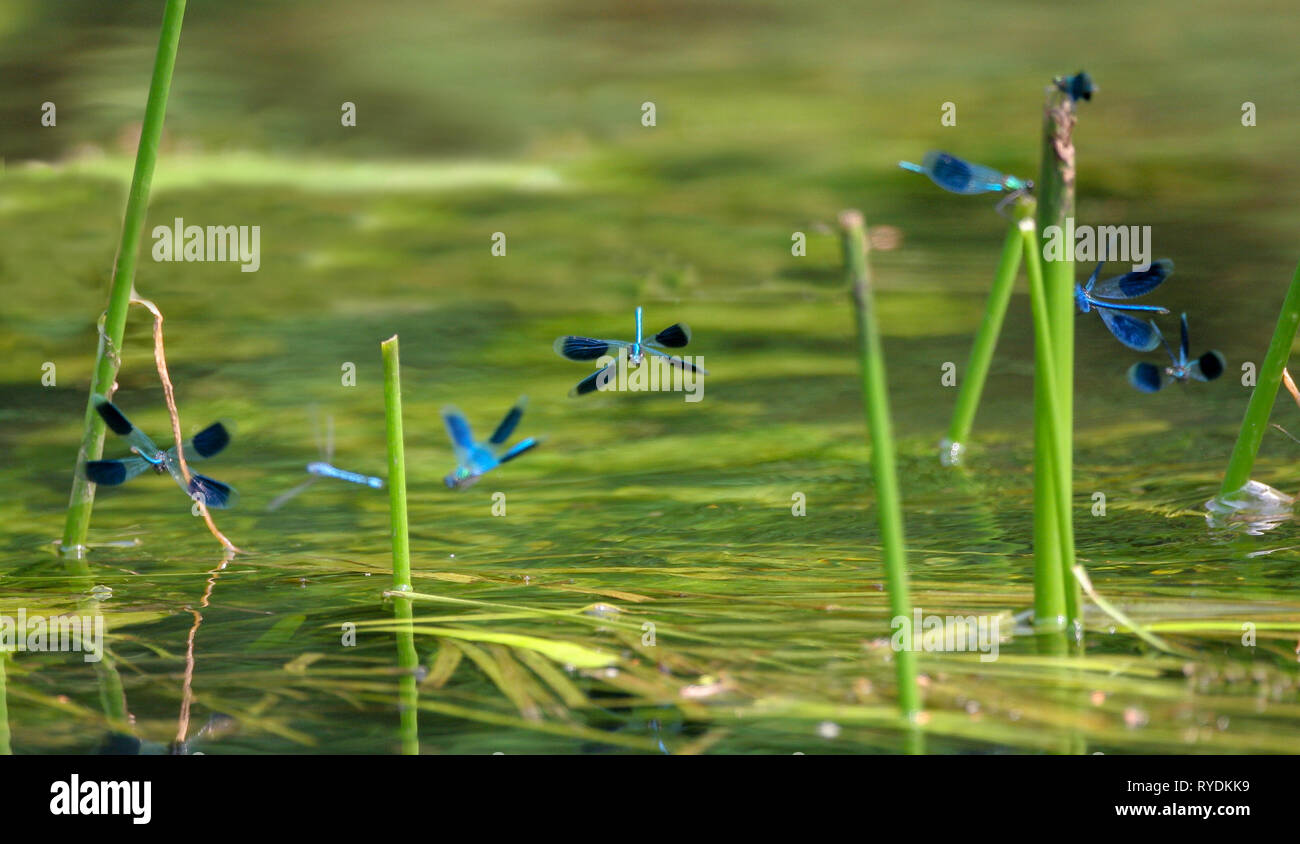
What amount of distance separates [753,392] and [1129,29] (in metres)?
2.87

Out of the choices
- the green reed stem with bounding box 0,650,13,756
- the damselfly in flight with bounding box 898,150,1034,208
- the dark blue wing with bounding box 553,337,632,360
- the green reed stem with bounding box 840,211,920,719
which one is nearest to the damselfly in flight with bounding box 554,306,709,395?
the dark blue wing with bounding box 553,337,632,360

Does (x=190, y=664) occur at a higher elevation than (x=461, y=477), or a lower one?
lower

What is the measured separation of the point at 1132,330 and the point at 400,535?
76cm

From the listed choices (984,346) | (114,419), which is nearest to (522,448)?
(114,419)

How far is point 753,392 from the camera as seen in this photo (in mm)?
2549

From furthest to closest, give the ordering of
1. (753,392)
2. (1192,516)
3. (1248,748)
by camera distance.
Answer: (753,392) < (1192,516) < (1248,748)

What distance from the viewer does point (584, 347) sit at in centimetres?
142

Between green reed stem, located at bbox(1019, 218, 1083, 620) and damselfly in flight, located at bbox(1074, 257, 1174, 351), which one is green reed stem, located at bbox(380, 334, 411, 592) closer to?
green reed stem, located at bbox(1019, 218, 1083, 620)

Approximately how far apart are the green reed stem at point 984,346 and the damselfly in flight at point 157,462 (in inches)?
A: 34.0

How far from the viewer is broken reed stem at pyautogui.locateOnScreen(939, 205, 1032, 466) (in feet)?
Answer: 5.39

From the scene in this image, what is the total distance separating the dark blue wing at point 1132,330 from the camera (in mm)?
1308

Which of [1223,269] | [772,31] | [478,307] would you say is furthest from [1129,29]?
[478,307]

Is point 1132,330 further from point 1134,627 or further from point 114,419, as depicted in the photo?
point 114,419
